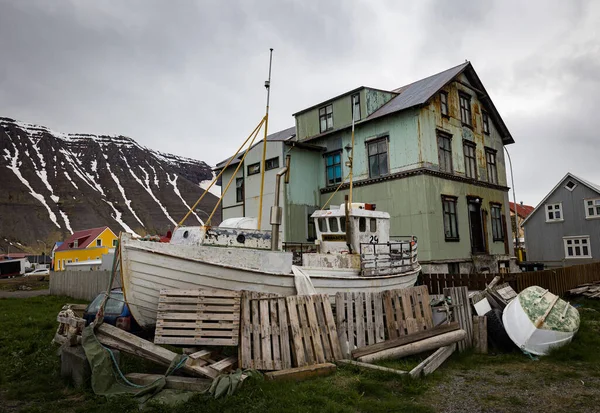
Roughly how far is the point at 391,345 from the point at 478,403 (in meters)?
2.35

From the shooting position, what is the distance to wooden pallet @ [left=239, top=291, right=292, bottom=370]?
7.51 meters

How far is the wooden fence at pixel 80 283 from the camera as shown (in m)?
20.5

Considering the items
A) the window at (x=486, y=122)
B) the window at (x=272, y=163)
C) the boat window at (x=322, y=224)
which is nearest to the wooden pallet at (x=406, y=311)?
the boat window at (x=322, y=224)

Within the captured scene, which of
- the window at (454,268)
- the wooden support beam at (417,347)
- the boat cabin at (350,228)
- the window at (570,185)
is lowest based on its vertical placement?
the wooden support beam at (417,347)

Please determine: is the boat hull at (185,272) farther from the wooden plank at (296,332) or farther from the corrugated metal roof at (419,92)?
the corrugated metal roof at (419,92)

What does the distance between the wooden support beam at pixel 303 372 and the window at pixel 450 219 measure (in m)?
15.6

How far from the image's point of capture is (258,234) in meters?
11.5

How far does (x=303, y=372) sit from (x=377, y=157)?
56.7ft

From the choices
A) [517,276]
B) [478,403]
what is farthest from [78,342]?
[517,276]

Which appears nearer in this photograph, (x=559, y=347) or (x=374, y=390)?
(x=374, y=390)

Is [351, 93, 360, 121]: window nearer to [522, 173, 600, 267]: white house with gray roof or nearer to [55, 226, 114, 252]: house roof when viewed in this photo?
[522, 173, 600, 267]: white house with gray roof

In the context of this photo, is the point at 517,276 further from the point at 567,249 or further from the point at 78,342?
the point at 567,249

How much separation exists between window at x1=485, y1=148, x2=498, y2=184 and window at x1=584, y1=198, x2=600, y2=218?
1122 cm

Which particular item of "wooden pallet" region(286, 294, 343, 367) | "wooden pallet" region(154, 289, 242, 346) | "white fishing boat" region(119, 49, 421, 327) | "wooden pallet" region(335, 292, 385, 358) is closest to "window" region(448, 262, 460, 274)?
"white fishing boat" region(119, 49, 421, 327)
